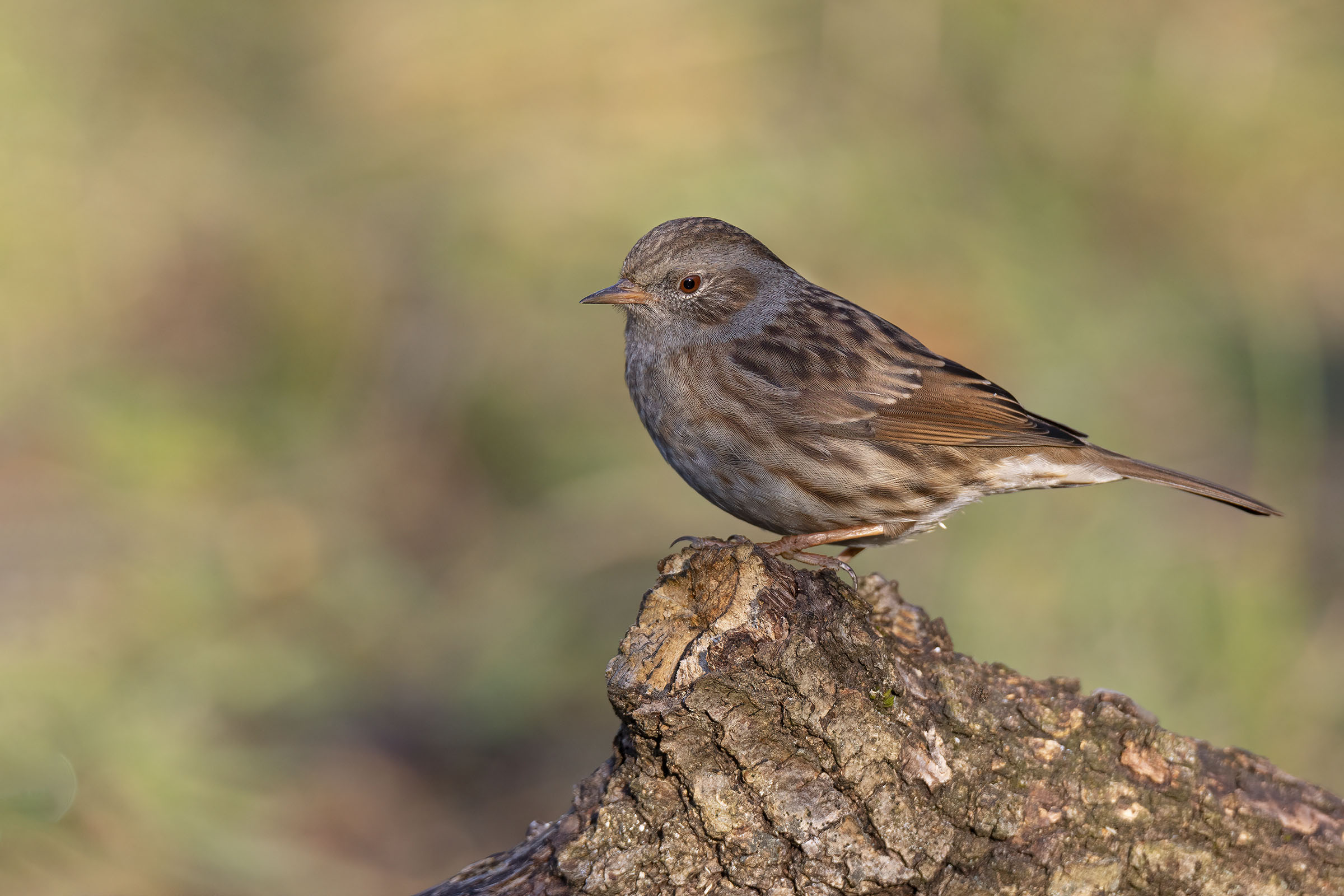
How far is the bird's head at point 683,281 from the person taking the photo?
13.7 ft

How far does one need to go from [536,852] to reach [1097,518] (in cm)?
388

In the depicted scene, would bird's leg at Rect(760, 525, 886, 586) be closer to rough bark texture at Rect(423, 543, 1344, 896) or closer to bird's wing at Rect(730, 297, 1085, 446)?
bird's wing at Rect(730, 297, 1085, 446)

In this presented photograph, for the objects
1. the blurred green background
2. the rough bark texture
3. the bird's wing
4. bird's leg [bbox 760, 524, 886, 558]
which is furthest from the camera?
the blurred green background

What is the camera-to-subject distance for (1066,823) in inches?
103

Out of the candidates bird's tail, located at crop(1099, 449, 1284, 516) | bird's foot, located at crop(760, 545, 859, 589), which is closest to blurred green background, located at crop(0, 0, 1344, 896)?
bird's tail, located at crop(1099, 449, 1284, 516)

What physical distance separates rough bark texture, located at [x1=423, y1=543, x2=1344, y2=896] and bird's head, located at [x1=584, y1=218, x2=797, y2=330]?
1620mm

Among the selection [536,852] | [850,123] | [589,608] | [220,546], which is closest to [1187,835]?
[536,852]

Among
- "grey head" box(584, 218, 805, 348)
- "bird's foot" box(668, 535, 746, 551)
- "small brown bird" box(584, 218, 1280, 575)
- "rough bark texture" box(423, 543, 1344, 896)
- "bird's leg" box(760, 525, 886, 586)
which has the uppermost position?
"grey head" box(584, 218, 805, 348)

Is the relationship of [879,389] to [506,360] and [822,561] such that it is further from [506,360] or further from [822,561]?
[506,360]

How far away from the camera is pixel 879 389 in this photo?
13.1 feet

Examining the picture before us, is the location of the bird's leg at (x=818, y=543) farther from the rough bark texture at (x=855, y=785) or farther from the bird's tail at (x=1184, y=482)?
the bird's tail at (x=1184, y=482)

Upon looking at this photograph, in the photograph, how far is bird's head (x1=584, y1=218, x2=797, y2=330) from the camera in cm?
418

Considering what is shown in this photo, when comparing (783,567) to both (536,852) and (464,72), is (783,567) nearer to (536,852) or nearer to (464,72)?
(536,852)

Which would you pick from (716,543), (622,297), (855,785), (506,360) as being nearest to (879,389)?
(622,297)
